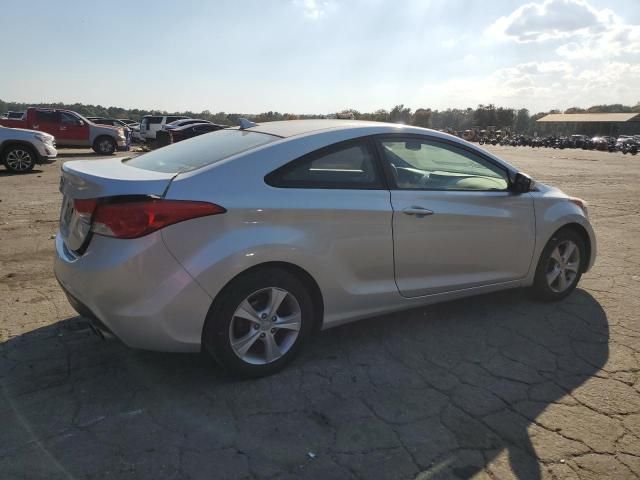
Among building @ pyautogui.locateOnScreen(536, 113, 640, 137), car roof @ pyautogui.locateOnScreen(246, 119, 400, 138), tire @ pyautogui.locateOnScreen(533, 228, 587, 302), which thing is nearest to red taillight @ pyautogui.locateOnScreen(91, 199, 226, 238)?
car roof @ pyautogui.locateOnScreen(246, 119, 400, 138)

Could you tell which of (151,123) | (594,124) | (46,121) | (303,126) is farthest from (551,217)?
(594,124)

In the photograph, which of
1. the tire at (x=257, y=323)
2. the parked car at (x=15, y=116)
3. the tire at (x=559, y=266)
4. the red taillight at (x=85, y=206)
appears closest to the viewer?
the red taillight at (x=85, y=206)

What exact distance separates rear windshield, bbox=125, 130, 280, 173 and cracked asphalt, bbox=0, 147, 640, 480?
1290mm

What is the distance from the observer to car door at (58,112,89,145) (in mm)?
20141

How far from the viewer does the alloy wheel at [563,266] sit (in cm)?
457

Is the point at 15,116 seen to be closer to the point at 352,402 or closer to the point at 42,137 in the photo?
the point at 42,137

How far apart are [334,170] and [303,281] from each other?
2.51 feet

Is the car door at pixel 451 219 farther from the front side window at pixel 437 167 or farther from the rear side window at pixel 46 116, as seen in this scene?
the rear side window at pixel 46 116

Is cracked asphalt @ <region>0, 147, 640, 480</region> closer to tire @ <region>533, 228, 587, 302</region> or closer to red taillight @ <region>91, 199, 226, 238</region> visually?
tire @ <region>533, 228, 587, 302</region>

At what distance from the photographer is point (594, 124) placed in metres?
108

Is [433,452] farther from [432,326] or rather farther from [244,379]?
[432,326]

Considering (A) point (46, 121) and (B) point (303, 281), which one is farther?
(A) point (46, 121)

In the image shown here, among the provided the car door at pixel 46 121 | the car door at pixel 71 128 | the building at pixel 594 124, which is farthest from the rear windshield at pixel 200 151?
the building at pixel 594 124

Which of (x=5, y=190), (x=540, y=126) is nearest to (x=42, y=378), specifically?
(x=5, y=190)
